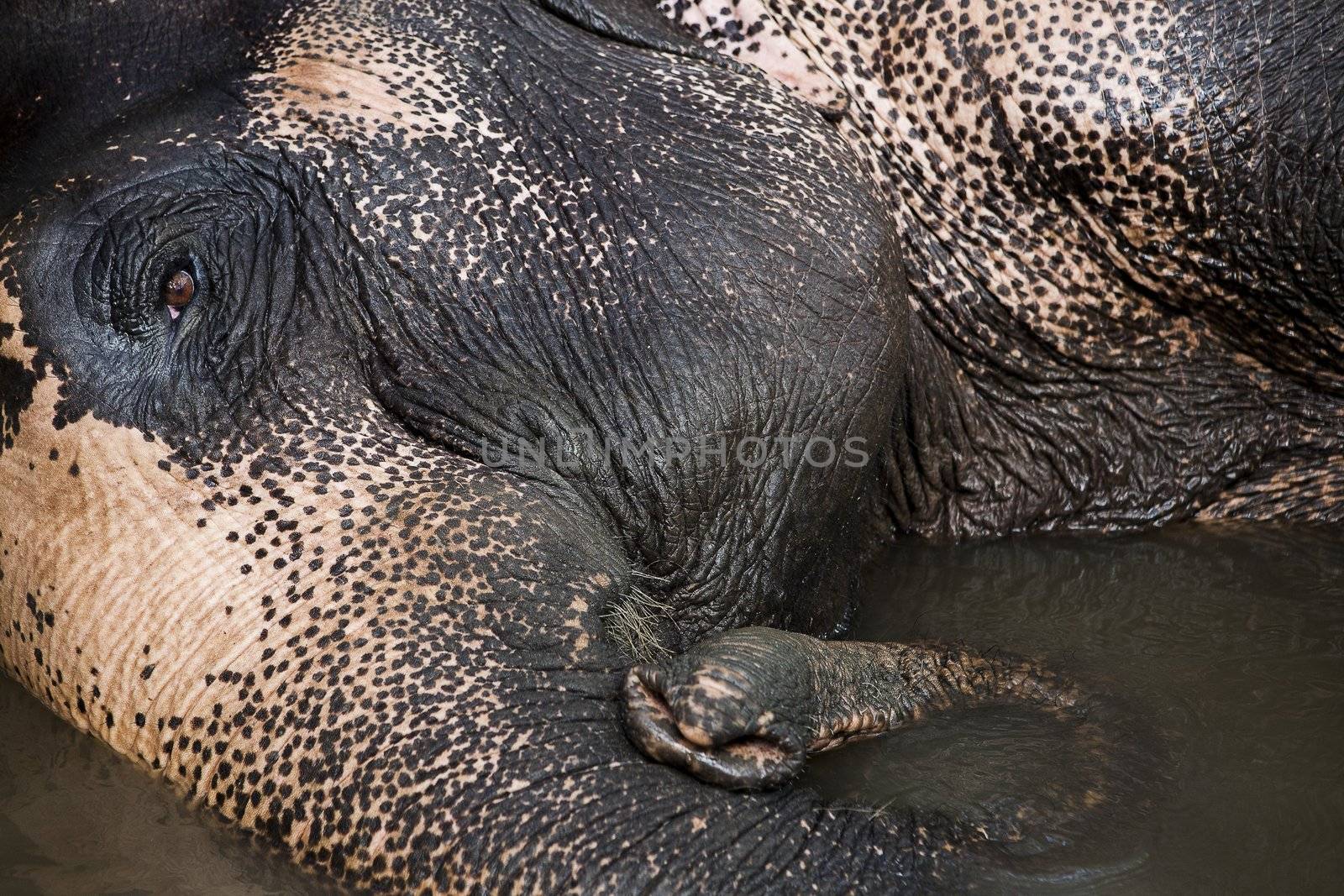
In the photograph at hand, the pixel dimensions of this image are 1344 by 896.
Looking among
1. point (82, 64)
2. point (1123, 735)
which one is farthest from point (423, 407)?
point (1123, 735)

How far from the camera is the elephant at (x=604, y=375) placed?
186 centimetres

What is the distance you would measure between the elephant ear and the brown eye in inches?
13.5

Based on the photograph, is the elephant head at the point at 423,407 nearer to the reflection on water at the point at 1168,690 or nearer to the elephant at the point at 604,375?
the elephant at the point at 604,375

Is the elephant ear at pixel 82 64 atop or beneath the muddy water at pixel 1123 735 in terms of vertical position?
atop

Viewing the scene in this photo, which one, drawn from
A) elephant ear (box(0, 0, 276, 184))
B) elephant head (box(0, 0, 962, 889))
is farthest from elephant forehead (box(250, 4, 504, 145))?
elephant ear (box(0, 0, 276, 184))

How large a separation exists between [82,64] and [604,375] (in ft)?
3.37

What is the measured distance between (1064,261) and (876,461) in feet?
1.85

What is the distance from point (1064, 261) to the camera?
2.77 m

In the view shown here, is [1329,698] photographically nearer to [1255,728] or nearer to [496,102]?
[1255,728]

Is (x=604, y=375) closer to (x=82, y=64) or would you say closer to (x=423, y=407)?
(x=423, y=407)

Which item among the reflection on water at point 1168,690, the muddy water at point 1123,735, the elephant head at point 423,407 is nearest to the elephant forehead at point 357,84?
the elephant head at point 423,407

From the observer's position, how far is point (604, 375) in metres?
2.23

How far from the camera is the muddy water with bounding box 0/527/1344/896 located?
192cm

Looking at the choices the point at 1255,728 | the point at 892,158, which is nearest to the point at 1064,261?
the point at 892,158
